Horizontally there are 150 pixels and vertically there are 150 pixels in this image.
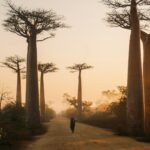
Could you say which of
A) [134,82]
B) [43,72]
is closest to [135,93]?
[134,82]

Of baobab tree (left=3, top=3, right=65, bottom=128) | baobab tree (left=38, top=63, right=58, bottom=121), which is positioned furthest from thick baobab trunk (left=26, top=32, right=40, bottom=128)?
baobab tree (left=38, top=63, right=58, bottom=121)

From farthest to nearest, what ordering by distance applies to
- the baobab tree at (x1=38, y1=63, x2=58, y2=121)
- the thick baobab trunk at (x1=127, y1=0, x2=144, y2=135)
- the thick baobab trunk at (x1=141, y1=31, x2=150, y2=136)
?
the baobab tree at (x1=38, y1=63, x2=58, y2=121), the thick baobab trunk at (x1=141, y1=31, x2=150, y2=136), the thick baobab trunk at (x1=127, y1=0, x2=144, y2=135)

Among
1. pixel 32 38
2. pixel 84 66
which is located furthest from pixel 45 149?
pixel 84 66

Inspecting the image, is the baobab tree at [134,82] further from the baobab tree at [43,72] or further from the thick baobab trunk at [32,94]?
the baobab tree at [43,72]

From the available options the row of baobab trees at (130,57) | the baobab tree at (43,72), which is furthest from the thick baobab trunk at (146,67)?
the baobab tree at (43,72)

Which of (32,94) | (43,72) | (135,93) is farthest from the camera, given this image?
(43,72)

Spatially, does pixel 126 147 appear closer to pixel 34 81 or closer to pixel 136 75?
pixel 136 75

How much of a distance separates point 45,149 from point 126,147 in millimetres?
2747

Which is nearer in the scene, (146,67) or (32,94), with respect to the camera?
(146,67)

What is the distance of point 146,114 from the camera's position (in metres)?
23.3

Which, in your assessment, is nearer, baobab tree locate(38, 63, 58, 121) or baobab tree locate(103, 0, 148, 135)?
baobab tree locate(103, 0, 148, 135)

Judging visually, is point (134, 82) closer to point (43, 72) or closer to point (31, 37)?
point (31, 37)

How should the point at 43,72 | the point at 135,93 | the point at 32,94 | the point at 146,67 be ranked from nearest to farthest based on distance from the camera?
the point at 135,93 < the point at 146,67 < the point at 32,94 < the point at 43,72

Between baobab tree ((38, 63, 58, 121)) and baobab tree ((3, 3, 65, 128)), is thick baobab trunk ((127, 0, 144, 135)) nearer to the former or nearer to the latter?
baobab tree ((3, 3, 65, 128))
